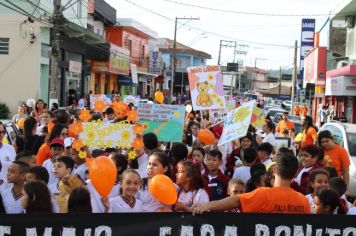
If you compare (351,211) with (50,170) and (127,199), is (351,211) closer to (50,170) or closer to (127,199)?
(127,199)

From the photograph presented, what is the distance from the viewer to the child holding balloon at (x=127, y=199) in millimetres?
5074

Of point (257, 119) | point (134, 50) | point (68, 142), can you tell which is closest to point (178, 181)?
point (68, 142)

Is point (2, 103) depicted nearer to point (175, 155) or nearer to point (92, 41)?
point (92, 41)

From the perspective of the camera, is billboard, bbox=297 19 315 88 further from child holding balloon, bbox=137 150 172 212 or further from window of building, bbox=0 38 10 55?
child holding balloon, bbox=137 150 172 212

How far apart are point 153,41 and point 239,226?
59594 millimetres

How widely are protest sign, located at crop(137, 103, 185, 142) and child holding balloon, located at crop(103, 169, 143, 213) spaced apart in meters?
4.01

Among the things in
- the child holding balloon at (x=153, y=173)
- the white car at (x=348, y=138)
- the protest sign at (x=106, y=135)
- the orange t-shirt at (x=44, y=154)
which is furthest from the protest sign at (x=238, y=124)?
the white car at (x=348, y=138)

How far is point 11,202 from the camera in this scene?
5223 mm

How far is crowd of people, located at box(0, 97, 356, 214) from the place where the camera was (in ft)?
15.0

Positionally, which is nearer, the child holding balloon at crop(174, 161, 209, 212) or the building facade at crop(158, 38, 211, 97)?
the child holding balloon at crop(174, 161, 209, 212)

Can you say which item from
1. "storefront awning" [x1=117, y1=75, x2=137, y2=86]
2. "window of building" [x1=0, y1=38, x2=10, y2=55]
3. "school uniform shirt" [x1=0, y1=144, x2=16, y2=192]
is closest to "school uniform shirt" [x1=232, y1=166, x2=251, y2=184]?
"school uniform shirt" [x1=0, y1=144, x2=16, y2=192]

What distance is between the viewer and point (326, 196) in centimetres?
502

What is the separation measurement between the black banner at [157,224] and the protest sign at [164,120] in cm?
473

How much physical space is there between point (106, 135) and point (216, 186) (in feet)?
5.41
